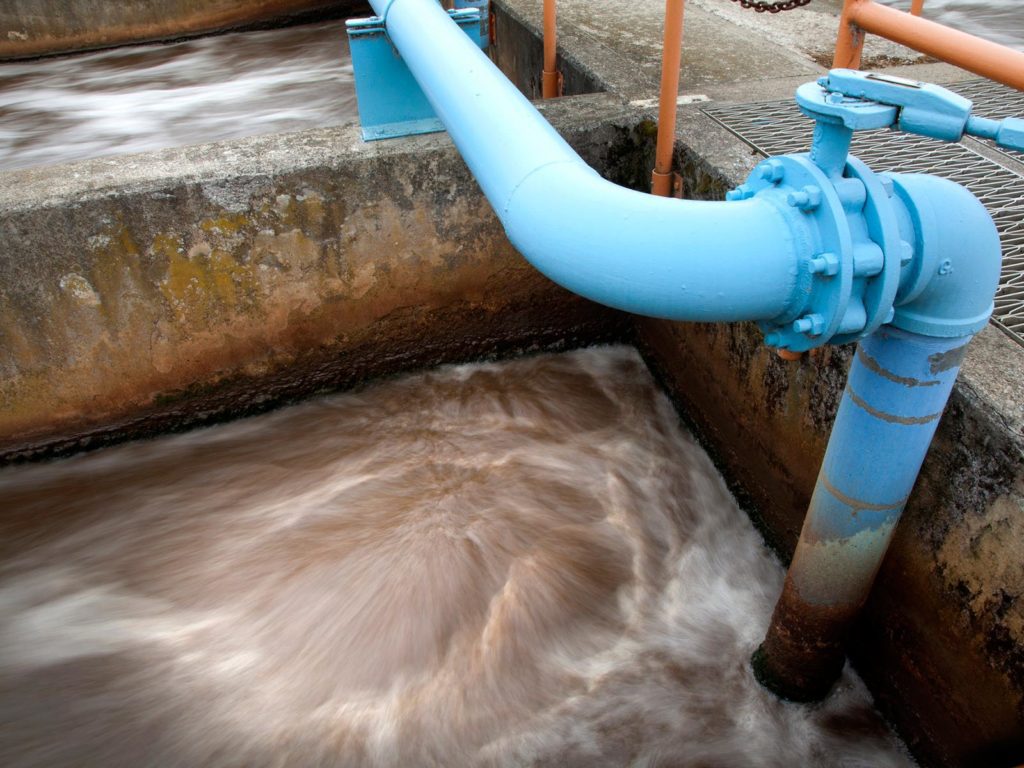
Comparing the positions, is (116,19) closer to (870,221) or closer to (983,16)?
(983,16)

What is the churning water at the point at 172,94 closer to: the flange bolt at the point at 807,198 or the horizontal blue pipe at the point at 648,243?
the horizontal blue pipe at the point at 648,243

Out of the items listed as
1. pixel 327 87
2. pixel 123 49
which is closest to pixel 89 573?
pixel 327 87

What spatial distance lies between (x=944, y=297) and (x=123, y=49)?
927 cm

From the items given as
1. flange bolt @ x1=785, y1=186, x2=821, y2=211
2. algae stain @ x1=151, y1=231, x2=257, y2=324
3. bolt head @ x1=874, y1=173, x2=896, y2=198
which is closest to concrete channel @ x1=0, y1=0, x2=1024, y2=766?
algae stain @ x1=151, y1=231, x2=257, y2=324

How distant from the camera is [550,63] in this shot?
4.40 meters

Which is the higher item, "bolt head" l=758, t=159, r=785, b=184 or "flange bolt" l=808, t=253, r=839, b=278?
"bolt head" l=758, t=159, r=785, b=184

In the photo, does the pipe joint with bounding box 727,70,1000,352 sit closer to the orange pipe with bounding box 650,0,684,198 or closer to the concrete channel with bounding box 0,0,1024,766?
the concrete channel with bounding box 0,0,1024,766

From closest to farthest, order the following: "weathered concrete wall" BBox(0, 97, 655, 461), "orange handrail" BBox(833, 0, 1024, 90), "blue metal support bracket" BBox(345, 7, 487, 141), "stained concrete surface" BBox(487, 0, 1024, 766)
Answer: "orange handrail" BBox(833, 0, 1024, 90)
"stained concrete surface" BBox(487, 0, 1024, 766)
"weathered concrete wall" BBox(0, 97, 655, 461)
"blue metal support bracket" BBox(345, 7, 487, 141)

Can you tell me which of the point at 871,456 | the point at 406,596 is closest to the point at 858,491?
the point at 871,456

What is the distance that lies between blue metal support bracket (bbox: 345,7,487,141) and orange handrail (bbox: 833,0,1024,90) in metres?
1.70

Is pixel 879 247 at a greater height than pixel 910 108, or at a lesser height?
lesser

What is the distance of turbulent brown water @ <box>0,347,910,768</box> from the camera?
2.42m

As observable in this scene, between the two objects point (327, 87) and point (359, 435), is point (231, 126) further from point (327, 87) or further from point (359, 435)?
point (359, 435)

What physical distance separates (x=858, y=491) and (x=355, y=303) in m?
2.35
